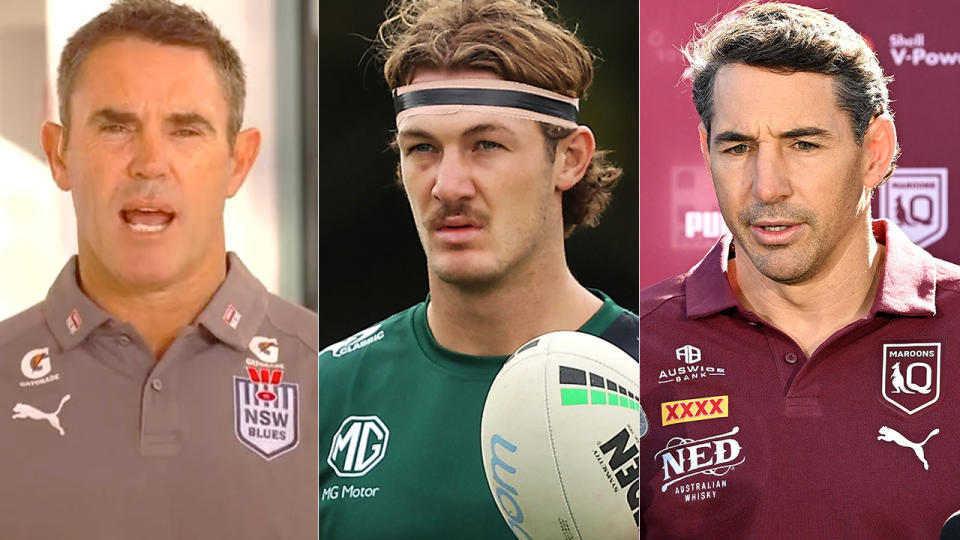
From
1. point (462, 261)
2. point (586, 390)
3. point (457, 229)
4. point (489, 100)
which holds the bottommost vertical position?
point (586, 390)

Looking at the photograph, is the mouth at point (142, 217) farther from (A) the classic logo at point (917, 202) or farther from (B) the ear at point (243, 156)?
(A) the classic logo at point (917, 202)

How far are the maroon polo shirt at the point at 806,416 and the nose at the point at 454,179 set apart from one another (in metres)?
0.69

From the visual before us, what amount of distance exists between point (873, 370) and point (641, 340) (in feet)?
2.39

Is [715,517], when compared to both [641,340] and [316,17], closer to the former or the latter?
[641,340]

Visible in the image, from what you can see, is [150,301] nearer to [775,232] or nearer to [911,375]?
[775,232]

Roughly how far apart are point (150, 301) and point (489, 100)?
48.9 inches

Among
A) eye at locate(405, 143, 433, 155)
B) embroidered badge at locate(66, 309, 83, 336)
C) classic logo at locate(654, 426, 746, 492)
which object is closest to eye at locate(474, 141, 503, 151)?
eye at locate(405, 143, 433, 155)

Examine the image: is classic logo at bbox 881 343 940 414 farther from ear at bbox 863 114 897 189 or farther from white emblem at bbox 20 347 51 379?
white emblem at bbox 20 347 51 379

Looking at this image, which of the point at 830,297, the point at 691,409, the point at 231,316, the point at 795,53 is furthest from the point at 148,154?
the point at 830,297

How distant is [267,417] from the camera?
3.95 m

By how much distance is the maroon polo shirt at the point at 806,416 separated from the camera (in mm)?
3824

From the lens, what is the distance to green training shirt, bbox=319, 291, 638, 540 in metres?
3.89

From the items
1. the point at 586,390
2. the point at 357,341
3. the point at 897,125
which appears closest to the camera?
the point at 586,390

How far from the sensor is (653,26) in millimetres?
3926
